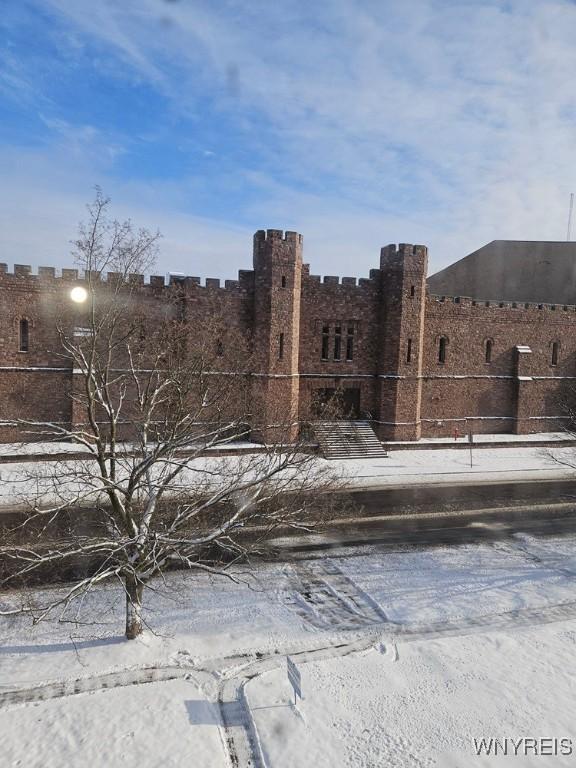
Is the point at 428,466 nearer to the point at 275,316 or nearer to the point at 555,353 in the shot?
the point at 275,316

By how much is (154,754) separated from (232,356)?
59.5 ft

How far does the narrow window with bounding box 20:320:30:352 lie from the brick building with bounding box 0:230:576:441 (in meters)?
0.08

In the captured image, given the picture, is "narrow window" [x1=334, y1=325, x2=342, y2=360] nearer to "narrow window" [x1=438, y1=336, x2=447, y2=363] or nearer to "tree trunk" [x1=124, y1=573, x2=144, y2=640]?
"narrow window" [x1=438, y1=336, x2=447, y2=363]

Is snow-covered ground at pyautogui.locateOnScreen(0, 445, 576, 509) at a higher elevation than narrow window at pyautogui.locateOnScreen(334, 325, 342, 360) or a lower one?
lower

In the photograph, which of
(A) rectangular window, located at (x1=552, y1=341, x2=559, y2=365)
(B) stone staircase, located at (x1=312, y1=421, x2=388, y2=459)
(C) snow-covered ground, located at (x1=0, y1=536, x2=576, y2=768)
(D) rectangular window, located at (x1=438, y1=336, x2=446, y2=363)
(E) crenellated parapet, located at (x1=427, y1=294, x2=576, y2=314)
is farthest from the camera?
(A) rectangular window, located at (x1=552, y1=341, x2=559, y2=365)

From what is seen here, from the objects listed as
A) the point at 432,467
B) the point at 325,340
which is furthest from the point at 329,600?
the point at 325,340

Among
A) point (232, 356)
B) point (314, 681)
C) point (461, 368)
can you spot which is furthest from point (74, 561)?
point (461, 368)

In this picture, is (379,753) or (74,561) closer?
(379,753)

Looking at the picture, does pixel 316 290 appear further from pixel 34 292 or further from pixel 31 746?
pixel 31 746

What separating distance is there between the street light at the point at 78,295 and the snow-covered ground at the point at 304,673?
14580 mm

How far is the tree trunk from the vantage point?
884 cm

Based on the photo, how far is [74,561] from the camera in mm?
12094

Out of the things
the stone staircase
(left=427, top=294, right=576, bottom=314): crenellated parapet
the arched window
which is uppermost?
(left=427, top=294, right=576, bottom=314): crenellated parapet

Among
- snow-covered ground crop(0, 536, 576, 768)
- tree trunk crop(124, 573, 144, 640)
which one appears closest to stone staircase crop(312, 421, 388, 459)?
snow-covered ground crop(0, 536, 576, 768)
